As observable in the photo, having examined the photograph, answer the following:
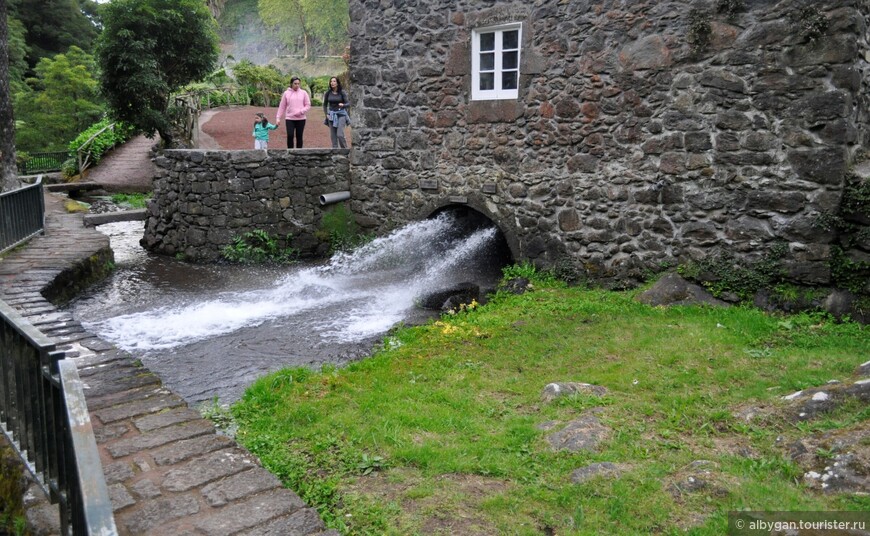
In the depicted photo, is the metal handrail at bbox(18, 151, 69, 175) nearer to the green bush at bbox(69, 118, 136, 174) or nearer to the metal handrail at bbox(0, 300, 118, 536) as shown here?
the green bush at bbox(69, 118, 136, 174)

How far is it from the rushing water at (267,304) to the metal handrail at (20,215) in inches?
54.9

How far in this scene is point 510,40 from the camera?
29.9 ft

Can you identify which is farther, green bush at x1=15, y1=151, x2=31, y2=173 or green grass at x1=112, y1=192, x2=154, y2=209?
green bush at x1=15, y1=151, x2=31, y2=173

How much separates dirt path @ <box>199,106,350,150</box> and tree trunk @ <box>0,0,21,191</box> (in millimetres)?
5866

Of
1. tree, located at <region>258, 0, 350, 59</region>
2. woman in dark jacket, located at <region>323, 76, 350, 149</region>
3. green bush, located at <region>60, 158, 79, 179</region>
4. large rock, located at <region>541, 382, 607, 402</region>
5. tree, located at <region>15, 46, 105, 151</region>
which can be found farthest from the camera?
tree, located at <region>258, 0, 350, 59</region>

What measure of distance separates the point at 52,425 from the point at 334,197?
8.48m

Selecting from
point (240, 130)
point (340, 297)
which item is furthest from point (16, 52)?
point (340, 297)

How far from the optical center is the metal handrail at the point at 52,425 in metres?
2.25

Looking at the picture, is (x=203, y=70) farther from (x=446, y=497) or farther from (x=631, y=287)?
(x=446, y=497)

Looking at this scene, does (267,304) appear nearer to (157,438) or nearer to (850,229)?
(157,438)

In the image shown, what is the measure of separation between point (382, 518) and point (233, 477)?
0.91 meters

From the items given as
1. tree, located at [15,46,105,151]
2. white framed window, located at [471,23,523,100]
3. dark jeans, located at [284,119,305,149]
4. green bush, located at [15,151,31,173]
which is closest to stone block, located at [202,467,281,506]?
white framed window, located at [471,23,523,100]

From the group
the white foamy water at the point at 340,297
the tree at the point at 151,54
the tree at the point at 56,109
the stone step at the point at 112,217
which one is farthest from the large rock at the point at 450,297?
the tree at the point at 56,109

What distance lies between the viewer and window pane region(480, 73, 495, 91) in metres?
9.38
